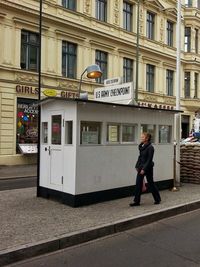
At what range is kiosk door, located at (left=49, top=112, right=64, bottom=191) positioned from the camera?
893 cm

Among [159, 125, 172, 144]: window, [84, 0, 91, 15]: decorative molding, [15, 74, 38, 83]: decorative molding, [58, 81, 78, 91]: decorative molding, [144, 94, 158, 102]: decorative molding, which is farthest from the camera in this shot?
[144, 94, 158, 102]: decorative molding

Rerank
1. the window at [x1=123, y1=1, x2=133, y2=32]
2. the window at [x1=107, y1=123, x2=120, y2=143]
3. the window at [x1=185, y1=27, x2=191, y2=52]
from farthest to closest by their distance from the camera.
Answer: the window at [x1=185, y1=27, x2=191, y2=52] < the window at [x1=123, y1=1, x2=133, y2=32] < the window at [x1=107, y1=123, x2=120, y2=143]

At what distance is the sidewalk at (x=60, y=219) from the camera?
19.1ft

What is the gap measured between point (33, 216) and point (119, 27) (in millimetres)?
22380

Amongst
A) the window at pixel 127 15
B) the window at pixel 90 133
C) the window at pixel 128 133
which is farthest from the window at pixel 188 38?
the window at pixel 90 133

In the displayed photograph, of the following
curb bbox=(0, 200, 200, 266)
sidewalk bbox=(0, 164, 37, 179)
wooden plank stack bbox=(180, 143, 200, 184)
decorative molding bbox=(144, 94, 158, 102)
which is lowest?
sidewalk bbox=(0, 164, 37, 179)

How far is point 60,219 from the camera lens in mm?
7324

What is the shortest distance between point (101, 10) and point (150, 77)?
23.8 feet

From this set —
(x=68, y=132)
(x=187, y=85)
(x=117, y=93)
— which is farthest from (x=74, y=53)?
(x=68, y=132)

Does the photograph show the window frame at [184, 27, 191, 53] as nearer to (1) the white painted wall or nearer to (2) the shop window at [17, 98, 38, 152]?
(2) the shop window at [17, 98, 38, 152]

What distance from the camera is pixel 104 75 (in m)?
27.2

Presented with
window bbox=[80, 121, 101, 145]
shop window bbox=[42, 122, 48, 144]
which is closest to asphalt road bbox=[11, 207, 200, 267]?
window bbox=[80, 121, 101, 145]

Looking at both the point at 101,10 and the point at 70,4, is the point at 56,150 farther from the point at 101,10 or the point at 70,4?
the point at 101,10

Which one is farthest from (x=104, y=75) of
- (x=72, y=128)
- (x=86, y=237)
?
(x=86, y=237)
